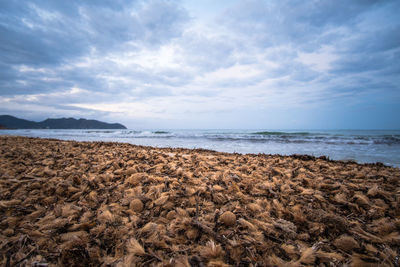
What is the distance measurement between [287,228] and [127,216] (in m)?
1.57

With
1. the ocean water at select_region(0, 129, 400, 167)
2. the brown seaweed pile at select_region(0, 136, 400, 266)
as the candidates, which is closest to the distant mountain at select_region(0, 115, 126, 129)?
the ocean water at select_region(0, 129, 400, 167)

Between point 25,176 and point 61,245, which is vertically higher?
point 25,176

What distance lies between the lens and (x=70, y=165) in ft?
11.0

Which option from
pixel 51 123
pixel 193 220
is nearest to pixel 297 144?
pixel 193 220

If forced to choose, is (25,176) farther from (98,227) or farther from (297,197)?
(297,197)

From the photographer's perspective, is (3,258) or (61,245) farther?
(61,245)

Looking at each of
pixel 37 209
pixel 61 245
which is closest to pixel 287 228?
pixel 61 245

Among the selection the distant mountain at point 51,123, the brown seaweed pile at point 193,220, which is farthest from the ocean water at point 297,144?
the distant mountain at point 51,123

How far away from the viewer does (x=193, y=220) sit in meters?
1.63

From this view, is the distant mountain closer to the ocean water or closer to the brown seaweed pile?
the ocean water

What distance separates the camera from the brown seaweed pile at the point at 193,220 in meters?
1.28

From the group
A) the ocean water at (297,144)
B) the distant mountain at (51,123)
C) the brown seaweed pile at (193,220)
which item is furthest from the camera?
the distant mountain at (51,123)

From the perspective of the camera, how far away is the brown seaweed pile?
1.28 metres

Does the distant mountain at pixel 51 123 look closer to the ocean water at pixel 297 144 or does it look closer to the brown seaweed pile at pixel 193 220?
the ocean water at pixel 297 144
